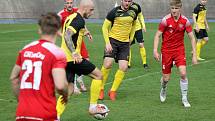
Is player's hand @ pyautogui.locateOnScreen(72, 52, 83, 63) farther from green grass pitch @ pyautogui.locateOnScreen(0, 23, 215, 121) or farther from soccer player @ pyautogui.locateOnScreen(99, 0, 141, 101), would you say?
soccer player @ pyautogui.locateOnScreen(99, 0, 141, 101)

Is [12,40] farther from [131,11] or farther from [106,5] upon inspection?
[106,5]

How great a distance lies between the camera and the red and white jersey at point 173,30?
10043 millimetres

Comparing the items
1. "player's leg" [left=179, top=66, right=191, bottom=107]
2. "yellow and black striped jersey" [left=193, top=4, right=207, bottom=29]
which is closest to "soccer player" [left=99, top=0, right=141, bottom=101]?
"player's leg" [left=179, top=66, right=191, bottom=107]

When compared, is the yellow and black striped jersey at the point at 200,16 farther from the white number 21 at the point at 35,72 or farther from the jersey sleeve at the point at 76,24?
the white number 21 at the point at 35,72

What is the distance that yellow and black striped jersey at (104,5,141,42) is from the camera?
10914 millimetres

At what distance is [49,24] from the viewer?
17.2 feet

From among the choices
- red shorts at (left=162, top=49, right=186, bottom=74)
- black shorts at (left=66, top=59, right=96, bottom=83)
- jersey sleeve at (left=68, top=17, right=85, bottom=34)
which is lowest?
red shorts at (left=162, top=49, right=186, bottom=74)

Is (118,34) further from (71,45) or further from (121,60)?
(71,45)

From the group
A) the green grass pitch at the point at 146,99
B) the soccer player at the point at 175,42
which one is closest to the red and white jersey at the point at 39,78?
the green grass pitch at the point at 146,99

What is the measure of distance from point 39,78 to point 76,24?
11.4 feet

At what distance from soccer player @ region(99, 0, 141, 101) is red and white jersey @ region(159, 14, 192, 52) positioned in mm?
1026

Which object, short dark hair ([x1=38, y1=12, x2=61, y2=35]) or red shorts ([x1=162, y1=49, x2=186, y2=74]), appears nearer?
short dark hair ([x1=38, y1=12, x2=61, y2=35])

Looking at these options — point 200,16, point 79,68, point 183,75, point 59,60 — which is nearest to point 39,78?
point 59,60

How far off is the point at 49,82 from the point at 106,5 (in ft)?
150
